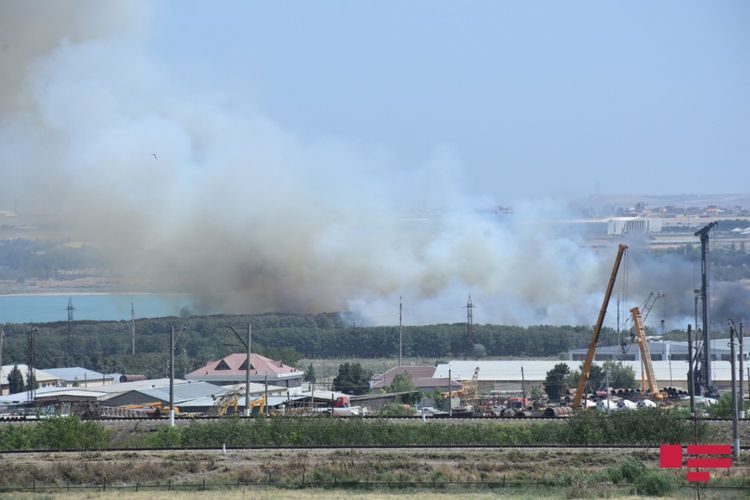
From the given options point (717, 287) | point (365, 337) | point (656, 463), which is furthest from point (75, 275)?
point (656, 463)

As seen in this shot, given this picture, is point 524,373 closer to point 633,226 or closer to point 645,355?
point 645,355

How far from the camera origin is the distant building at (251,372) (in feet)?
283

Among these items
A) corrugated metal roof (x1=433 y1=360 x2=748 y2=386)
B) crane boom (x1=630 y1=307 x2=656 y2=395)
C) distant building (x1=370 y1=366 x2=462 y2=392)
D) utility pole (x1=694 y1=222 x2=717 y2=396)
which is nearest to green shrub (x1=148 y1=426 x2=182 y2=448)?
distant building (x1=370 y1=366 x2=462 y2=392)

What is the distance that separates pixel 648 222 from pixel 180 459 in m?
127

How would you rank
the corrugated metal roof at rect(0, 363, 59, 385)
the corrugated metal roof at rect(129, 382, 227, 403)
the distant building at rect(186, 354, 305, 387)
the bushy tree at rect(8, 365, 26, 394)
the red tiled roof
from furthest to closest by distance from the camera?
the corrugated metal roof at rect(0, 363, 59, 385) → the bushy tree at rect(8, 365, 26, 394) → the red tiled roof → the distant building at rect(186, 354, 305, 387) → the corrugated metal roof at rect(129, 382, 227, 403)

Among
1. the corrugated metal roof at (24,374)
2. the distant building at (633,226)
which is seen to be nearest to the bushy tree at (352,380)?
the corrugated metal roof at (24,374)

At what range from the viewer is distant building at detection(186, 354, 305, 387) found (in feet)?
283

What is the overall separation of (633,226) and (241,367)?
7653cm

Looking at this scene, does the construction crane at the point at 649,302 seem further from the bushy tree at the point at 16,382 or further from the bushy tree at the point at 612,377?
the bushy tree at the point at 16,382

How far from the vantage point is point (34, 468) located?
42.6 metres

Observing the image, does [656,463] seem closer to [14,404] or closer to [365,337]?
[14,404]

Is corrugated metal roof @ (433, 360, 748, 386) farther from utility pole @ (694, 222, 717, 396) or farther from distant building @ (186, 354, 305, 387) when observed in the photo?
distant building @ (186, 354, 305, 387)

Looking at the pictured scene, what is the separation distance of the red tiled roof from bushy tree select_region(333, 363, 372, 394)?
411 cm

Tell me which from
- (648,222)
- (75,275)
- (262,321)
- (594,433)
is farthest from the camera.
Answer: (648,222)
